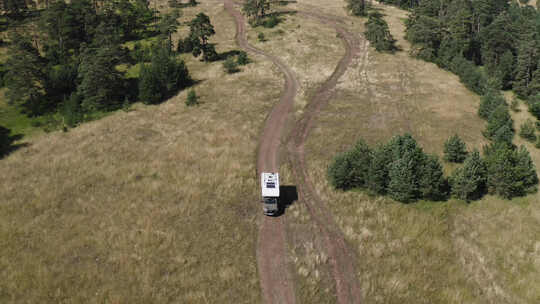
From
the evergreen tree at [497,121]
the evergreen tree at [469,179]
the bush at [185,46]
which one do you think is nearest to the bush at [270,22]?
the bush at [185,46]

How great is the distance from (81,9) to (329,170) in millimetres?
105335

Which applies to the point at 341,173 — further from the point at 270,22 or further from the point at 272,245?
the point at 270,22

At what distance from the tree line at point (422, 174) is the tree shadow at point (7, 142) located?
2177 inches

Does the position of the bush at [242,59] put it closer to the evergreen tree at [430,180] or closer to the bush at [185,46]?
the bush at [185,46]

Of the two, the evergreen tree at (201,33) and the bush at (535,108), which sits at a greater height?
the evergreen tree at (201,33)

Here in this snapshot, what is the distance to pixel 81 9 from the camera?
103 meters

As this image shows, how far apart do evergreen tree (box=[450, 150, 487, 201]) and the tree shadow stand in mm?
70211

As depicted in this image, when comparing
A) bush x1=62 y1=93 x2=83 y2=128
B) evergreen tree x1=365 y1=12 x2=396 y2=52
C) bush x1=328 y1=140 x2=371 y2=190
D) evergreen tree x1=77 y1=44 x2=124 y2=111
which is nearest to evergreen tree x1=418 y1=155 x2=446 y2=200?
bush x1=328 y1=140 x2=371 y2=190

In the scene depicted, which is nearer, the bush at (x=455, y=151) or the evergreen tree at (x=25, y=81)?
the bush at (x=455, y=151)

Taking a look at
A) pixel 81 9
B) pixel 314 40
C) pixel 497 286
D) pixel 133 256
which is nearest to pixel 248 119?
pixel 133 256

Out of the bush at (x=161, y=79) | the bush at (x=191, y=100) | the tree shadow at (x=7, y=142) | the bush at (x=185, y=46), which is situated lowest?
the tree shadow at (x=7, y=142)

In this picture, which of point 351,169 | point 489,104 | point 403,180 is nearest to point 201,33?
point 351,169

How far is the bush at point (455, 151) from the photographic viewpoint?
47.9 metres

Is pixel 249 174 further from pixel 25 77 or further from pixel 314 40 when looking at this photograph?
pixel 314 40
